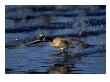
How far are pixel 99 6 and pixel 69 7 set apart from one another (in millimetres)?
241

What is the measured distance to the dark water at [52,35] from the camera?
134 centimetres

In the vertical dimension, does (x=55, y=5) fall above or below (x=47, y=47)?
above

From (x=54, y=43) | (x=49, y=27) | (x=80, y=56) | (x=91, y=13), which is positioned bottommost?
(x=80, y=56)

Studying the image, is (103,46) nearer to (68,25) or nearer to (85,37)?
(85,37)

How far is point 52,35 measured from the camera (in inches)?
53.2

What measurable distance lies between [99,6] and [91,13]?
0.28ft

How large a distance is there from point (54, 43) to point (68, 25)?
0.18 meters

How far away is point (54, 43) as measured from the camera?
→ 1351mm

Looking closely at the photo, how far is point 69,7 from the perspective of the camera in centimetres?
136

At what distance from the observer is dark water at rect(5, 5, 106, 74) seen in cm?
134

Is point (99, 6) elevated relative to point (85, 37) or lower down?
elevated

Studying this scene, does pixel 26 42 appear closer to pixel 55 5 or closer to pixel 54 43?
pixel 54 43
